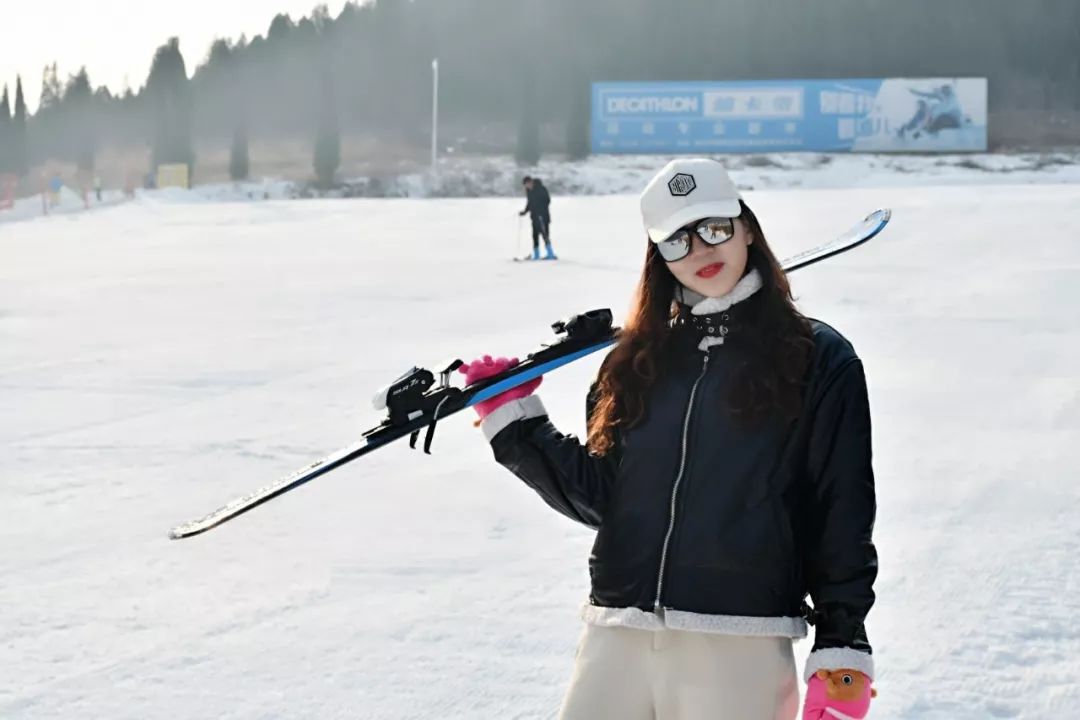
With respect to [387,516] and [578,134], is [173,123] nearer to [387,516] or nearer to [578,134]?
[578,134]

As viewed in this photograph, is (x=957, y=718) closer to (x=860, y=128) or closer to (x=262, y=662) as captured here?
(x=262, y=662)

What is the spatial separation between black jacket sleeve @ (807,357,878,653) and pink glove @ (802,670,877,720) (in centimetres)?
4

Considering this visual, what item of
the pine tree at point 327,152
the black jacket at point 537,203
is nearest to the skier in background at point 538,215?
the black jacket at point 537,203

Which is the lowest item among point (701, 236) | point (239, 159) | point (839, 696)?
point (839, 696)

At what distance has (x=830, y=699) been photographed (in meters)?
1.96

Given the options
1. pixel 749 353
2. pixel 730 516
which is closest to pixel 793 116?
pixel 749 353

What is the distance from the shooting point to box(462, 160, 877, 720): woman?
6.46ft

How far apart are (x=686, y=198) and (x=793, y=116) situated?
50.9 meters

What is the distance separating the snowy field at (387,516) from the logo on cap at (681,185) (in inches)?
71.9

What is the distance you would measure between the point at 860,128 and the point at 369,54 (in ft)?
98.9

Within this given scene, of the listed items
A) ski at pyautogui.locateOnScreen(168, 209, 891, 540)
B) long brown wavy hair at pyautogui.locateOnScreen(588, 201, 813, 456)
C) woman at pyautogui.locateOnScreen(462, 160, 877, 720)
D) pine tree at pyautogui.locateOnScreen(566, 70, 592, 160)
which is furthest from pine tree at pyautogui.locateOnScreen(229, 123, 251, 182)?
woman at pyautogui.locateOnScreen(462, 160, 877, 720)

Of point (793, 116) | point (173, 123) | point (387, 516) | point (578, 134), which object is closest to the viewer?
point (387, 516)

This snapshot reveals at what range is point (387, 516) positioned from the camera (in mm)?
5602

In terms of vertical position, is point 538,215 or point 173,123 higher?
point 173,123
